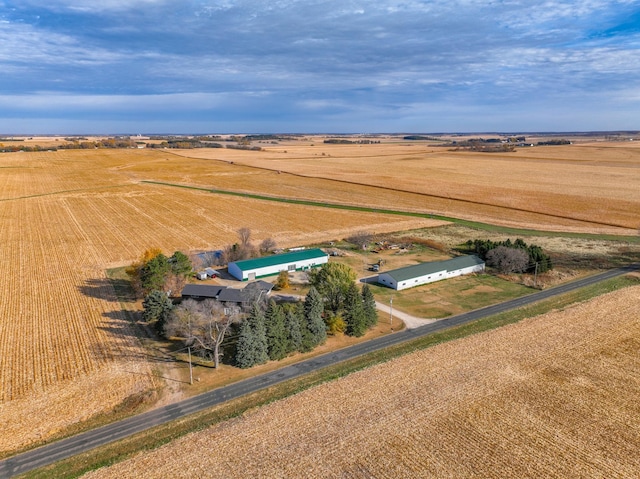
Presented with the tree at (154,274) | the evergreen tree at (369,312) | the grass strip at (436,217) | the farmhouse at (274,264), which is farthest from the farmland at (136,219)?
the evergreen tree at (369,312)

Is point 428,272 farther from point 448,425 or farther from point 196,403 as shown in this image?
point 196,403

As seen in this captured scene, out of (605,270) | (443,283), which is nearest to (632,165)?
(605,270)

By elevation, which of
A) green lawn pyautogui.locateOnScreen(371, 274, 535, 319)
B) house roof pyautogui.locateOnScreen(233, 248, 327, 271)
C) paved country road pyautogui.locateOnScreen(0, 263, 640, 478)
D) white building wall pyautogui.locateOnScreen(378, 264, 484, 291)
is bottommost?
paved country road pyautogui.locateOnScreen(0, 263, 640, 478)

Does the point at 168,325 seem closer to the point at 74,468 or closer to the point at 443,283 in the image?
the point at 74,468

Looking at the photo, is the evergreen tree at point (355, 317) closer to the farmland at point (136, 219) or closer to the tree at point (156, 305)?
the tree at point (156, 305)

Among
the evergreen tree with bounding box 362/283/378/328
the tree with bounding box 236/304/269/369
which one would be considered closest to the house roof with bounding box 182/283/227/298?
the tree with bounding box 236/304/269/369

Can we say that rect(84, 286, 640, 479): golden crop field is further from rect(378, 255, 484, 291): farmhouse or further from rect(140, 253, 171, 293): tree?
rect(140, 253, 171, 293): tree

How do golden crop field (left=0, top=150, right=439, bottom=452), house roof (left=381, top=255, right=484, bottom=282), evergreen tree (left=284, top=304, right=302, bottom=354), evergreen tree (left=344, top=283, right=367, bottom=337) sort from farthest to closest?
1. house roof (left=381, top=255, right=484, bottom=282)
2. evergreen tree (left=344, top=283, right=367, bottom=337)
3. evergreen tree (left=284, top=304, right=302, bottom=354)
4. golden crop field (left=0, top=150, right=439, bottom=452)
